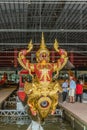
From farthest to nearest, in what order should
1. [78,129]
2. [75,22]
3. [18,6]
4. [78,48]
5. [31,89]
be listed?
1. [78,48]
2. [75,22]
3. [18,6]
4. [78,129]
5. [31,89]

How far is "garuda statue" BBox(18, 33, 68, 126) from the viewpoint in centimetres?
950

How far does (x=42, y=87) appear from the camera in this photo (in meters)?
9.54

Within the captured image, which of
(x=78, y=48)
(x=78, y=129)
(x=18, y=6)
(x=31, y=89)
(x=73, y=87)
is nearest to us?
(x=31, y=89)

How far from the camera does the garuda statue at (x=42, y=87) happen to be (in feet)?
31.2

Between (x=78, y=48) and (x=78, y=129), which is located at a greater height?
(x=78, y=48)

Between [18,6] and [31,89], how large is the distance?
6.66 metres

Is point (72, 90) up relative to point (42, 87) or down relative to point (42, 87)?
down

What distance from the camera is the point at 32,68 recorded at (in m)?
9.73

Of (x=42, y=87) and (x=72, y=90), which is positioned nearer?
(x=42, y=87)

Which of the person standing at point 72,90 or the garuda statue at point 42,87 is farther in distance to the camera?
the person standing at point 72,90

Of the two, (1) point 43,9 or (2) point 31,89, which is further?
(1) point 43,9

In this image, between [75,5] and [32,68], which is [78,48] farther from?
[32,68]

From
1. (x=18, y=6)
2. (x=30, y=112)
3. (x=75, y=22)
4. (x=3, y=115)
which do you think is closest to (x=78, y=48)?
(x=75, y=22)

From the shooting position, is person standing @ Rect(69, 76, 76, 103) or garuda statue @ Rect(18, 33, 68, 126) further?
person standing @ Rect(69, 76, 76, 103)
